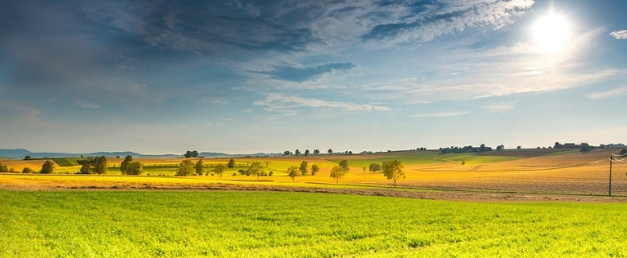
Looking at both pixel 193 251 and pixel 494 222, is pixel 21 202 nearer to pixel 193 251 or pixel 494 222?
pixel 193 251

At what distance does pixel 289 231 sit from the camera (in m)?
25.0

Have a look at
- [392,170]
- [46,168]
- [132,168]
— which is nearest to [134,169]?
[132,168]

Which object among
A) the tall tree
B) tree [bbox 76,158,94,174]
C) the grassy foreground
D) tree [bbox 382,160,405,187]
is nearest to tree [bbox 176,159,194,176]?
tree [bbox 76,158,94,174]

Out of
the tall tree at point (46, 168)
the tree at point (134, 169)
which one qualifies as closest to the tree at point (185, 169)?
the tree at point (134, 169)

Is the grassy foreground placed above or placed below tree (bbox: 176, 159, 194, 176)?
above

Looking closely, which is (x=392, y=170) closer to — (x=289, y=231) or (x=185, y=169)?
(x=185, y=169)

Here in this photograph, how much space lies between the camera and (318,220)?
3011cm

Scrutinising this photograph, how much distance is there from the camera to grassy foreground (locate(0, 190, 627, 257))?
1906 centimetres

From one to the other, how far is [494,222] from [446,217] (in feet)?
12.0

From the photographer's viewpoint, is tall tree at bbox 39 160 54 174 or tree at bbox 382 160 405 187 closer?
tree at bbox 382 160 405 187

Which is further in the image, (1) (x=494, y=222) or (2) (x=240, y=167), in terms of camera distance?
(2) (x=240, y=167)

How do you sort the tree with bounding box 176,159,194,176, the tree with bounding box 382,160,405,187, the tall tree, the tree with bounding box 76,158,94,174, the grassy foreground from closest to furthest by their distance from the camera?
1. the grassy foreground
2. the tree with bounding box 382,160,405,187
3. the tall tree
4. the tree with bounding box 76,158,94,174
5. the tree with bounding box 176,159,194,176

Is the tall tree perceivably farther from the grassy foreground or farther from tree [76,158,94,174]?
the grassy foreground

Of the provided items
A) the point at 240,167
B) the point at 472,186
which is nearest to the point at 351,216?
the point at 472,186
